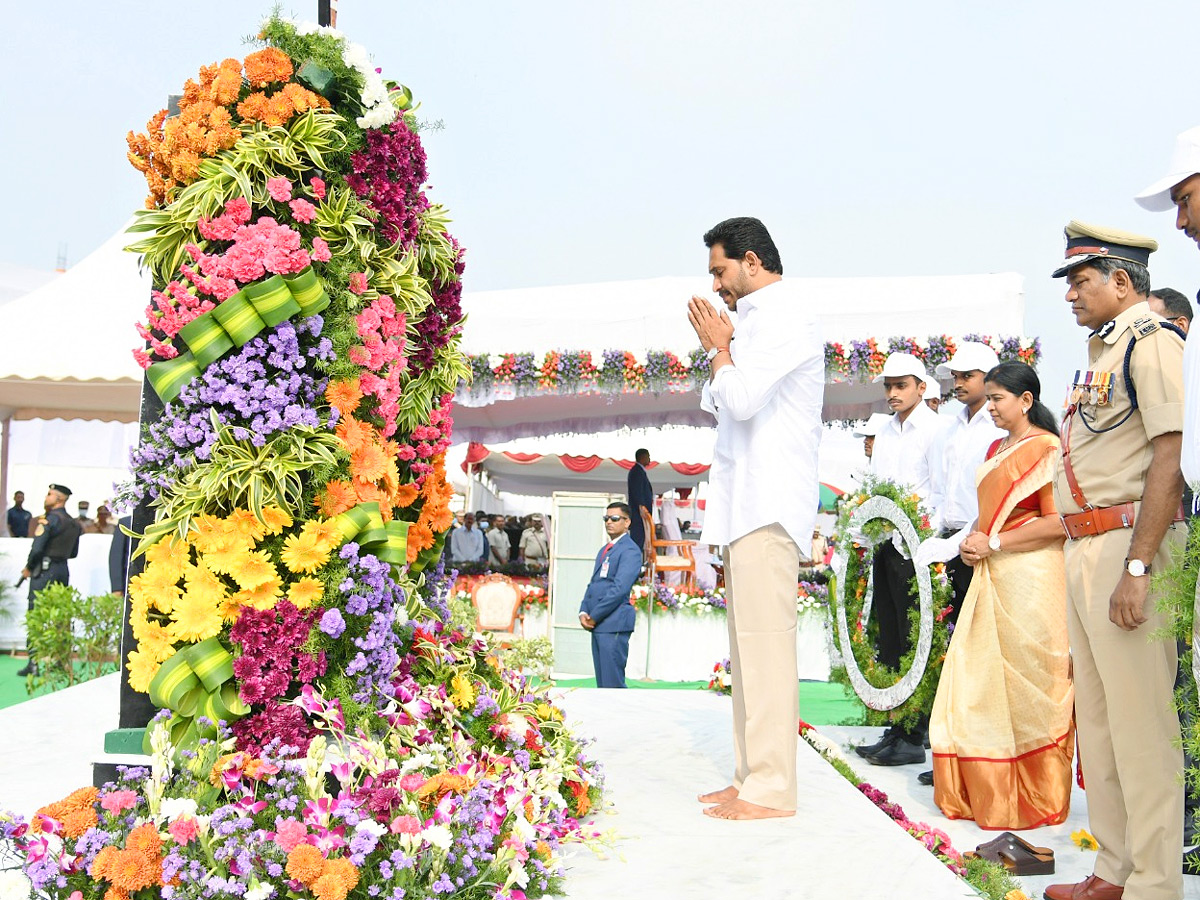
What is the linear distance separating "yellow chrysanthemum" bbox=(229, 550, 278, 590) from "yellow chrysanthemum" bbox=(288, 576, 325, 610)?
7cm

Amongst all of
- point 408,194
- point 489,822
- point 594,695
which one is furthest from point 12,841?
→ point 594,695

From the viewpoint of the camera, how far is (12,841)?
9.04 ft

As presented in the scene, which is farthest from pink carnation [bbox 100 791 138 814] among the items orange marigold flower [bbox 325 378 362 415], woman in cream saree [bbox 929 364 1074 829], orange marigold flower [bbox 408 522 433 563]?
woman in cream saree [bbox 929 364 1074 829]

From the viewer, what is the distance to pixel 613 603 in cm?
770

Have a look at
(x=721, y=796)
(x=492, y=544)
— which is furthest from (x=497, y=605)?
(x=721, y=796)

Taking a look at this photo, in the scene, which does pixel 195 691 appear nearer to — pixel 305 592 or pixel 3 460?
pixel 305 592

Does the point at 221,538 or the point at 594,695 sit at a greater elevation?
the point at 221,538

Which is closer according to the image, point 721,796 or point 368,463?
point 368,463

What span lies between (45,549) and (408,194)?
30.6 ft

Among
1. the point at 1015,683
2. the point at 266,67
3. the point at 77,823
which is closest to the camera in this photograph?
the point at 77,823

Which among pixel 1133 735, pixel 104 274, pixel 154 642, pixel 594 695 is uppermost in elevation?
pixel 104 274

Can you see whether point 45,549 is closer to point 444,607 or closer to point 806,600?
point 806,600

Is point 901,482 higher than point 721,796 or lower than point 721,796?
higher

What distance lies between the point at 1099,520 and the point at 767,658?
46.6 inches
